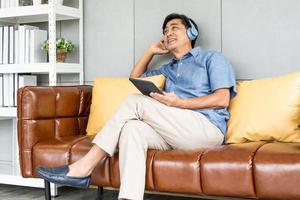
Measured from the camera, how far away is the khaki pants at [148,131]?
235 centimetres

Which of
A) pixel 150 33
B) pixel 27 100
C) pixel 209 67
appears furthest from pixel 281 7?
pixel 27 100

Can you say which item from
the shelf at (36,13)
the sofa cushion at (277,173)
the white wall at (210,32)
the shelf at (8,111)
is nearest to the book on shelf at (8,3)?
the shelf at (36,13)

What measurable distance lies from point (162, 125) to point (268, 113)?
0.65 metres

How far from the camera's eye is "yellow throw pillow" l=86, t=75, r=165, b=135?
305 centimetres

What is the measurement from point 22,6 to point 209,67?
5.87ft

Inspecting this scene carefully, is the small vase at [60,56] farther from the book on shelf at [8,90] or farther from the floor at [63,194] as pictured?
the floor at [63,194]

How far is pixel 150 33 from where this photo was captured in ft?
11.4

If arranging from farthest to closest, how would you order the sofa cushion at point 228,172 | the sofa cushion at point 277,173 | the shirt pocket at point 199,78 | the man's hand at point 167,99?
the shirt pocket at point 199,78 < the man's hand at point 167,99 < the sofa cushion at point 228,172 < the sofa cushion at point 277,173

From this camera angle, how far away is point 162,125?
242 cm

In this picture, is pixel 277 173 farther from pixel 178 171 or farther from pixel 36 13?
pixel 36 13

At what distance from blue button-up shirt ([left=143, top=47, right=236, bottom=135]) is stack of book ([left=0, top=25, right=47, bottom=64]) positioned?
123cm

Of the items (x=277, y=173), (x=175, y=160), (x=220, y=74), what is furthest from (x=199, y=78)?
(x=277, y=173)

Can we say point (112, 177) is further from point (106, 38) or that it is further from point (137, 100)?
point (106, 38)

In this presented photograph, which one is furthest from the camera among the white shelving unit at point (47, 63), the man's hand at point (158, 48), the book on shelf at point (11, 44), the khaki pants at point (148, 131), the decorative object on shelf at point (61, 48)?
the book on shelf at point (11, 44)
